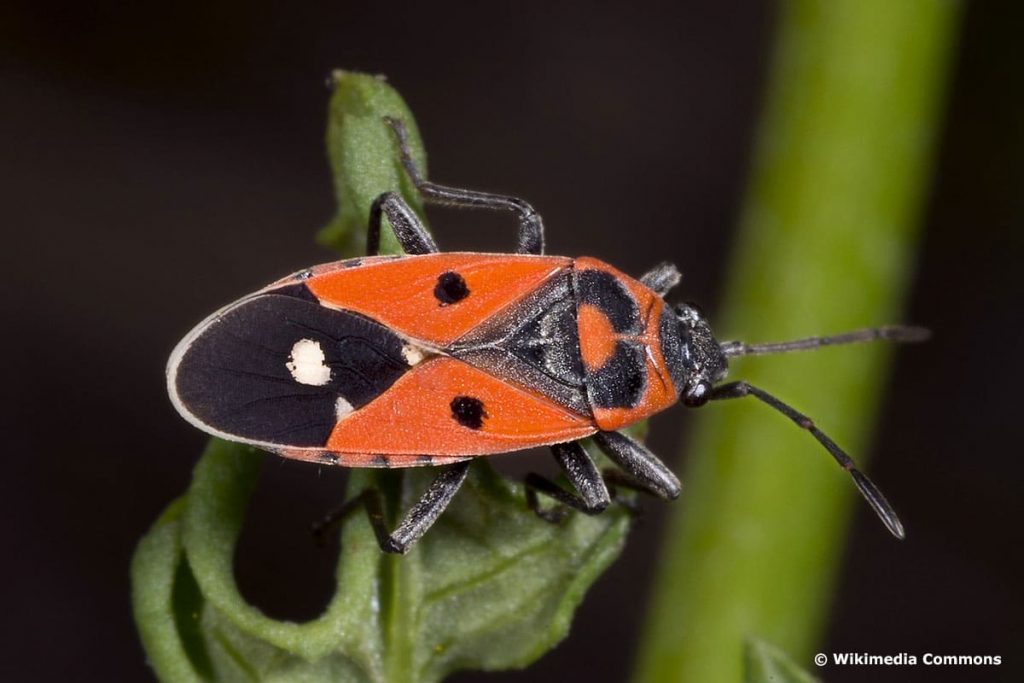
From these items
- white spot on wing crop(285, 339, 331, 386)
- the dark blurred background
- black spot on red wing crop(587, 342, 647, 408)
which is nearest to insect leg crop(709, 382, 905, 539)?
black spot on red wing crop(587, 342, 647, 408)

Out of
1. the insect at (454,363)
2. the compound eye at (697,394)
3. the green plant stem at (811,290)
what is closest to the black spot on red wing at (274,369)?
the insect at (454,363)

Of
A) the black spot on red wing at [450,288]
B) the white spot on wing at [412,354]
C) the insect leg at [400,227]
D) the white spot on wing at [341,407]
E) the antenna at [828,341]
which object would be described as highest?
the insect leg at [400,227]

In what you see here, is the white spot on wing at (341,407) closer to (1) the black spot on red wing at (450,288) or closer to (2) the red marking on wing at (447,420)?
(2) the red marking on wing at (447,420)

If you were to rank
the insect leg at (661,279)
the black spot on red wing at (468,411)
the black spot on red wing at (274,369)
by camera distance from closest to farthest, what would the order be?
the black spot on red wing at (274,369) < the black spot on red wing at (468,411) < the insect leg at (661,279)

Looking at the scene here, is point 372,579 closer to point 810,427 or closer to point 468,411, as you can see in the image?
point 468,411

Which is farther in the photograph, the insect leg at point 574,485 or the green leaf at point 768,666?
the insect leg at point 574,485

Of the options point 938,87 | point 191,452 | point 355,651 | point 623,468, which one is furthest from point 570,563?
point 191,452

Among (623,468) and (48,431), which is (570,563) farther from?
(48,431)
